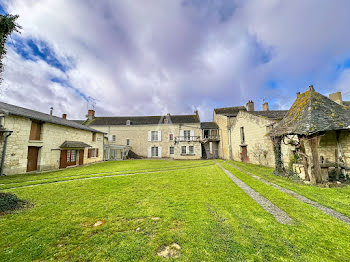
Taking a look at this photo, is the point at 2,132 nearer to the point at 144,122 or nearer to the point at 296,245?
the point at 296,245

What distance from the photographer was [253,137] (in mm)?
12539

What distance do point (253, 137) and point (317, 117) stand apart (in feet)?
21.0

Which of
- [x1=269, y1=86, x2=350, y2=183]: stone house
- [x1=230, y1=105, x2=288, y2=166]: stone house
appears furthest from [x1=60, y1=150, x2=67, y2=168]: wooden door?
[x1=230, y1=105, x2=288, y2=166]: stone house

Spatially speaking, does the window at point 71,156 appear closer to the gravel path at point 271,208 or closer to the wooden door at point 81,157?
the wooden door at point 81,157

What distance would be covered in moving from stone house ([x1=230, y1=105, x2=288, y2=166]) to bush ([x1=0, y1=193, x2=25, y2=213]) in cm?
1373

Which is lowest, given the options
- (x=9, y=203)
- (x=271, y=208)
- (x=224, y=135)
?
(x=271, y=208)

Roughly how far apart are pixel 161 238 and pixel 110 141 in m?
23.0

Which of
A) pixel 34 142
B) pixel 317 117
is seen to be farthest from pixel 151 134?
pixel 317 117

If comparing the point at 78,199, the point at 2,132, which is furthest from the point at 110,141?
the point at 78,199

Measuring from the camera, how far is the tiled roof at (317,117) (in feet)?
19.1

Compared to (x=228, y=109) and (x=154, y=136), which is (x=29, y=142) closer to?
(x=154, y=136)

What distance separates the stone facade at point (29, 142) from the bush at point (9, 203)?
22.7 ft

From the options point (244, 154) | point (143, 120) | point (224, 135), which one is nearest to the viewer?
point (244, 154)

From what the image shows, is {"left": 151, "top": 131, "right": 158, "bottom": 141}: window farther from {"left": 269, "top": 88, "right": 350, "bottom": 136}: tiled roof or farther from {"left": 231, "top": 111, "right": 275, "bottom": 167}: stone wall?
{"left": 269, "top": 88, "right": 350, "bottom": 136}: tiled roof
